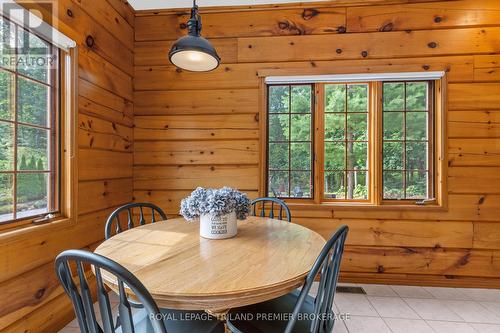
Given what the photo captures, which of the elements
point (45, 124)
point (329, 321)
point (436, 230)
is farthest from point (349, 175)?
point (45, 124)

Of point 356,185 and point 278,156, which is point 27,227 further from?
point 356,185

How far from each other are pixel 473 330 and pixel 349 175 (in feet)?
4.65

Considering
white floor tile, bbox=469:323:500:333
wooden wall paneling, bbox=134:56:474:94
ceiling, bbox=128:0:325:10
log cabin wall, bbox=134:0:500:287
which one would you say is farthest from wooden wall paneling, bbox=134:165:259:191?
white floor tile, bbox=469:323:500:333

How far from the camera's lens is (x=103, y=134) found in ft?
7.21

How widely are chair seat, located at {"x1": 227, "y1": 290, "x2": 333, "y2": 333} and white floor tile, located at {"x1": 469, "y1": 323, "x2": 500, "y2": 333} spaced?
1.43 meters

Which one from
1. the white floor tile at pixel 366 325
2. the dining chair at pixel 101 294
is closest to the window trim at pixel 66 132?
the dining chair at pixel 101 294

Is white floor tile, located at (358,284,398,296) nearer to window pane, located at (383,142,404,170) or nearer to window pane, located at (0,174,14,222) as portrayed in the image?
window pane, located at (383,142,404,170)

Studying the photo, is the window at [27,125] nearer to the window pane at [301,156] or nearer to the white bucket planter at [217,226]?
the white bucket planter at [217,226]

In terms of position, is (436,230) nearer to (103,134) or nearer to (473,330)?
(473,330)

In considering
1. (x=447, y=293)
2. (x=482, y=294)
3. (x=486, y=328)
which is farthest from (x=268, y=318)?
(x=482, y=294)

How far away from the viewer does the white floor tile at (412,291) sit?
2.24 meters

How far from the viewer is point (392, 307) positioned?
2.06 metres

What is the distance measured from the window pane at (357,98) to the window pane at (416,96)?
0.39 meters

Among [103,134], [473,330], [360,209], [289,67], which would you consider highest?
[289,67]
